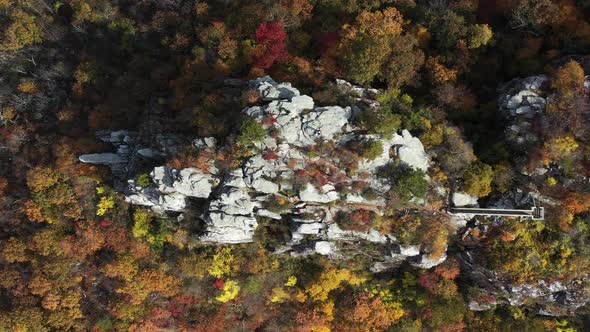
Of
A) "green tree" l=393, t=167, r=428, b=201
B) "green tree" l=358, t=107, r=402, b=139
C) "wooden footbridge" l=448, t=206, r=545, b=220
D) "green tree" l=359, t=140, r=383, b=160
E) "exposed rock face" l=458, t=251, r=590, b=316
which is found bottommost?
"exposed rock face" l=458, t=251, r=590, b=316

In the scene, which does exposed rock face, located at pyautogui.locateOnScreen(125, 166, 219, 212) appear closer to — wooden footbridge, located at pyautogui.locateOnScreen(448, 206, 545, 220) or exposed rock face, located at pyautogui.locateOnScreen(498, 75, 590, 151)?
wooden footbridge, located at pyautogui.locateOnScreen(448, 206, 545, 220)

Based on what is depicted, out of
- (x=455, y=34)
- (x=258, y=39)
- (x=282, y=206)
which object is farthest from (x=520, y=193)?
(x=258, y=39)

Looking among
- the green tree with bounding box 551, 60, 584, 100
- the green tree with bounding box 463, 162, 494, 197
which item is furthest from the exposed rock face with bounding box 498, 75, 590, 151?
the green tree with bounding box 463, 162, 494, 197

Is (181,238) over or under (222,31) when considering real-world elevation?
under

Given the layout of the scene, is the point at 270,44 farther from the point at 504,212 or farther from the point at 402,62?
the point at 504,212

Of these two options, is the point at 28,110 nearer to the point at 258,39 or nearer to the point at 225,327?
the point at 258,39

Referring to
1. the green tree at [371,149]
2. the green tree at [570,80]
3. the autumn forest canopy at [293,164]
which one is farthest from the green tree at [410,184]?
the green tree at [570,80]

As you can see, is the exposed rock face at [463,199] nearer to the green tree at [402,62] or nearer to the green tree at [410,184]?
the green tree at [410,184]

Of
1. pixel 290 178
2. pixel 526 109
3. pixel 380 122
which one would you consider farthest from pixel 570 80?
pixel 290 178
